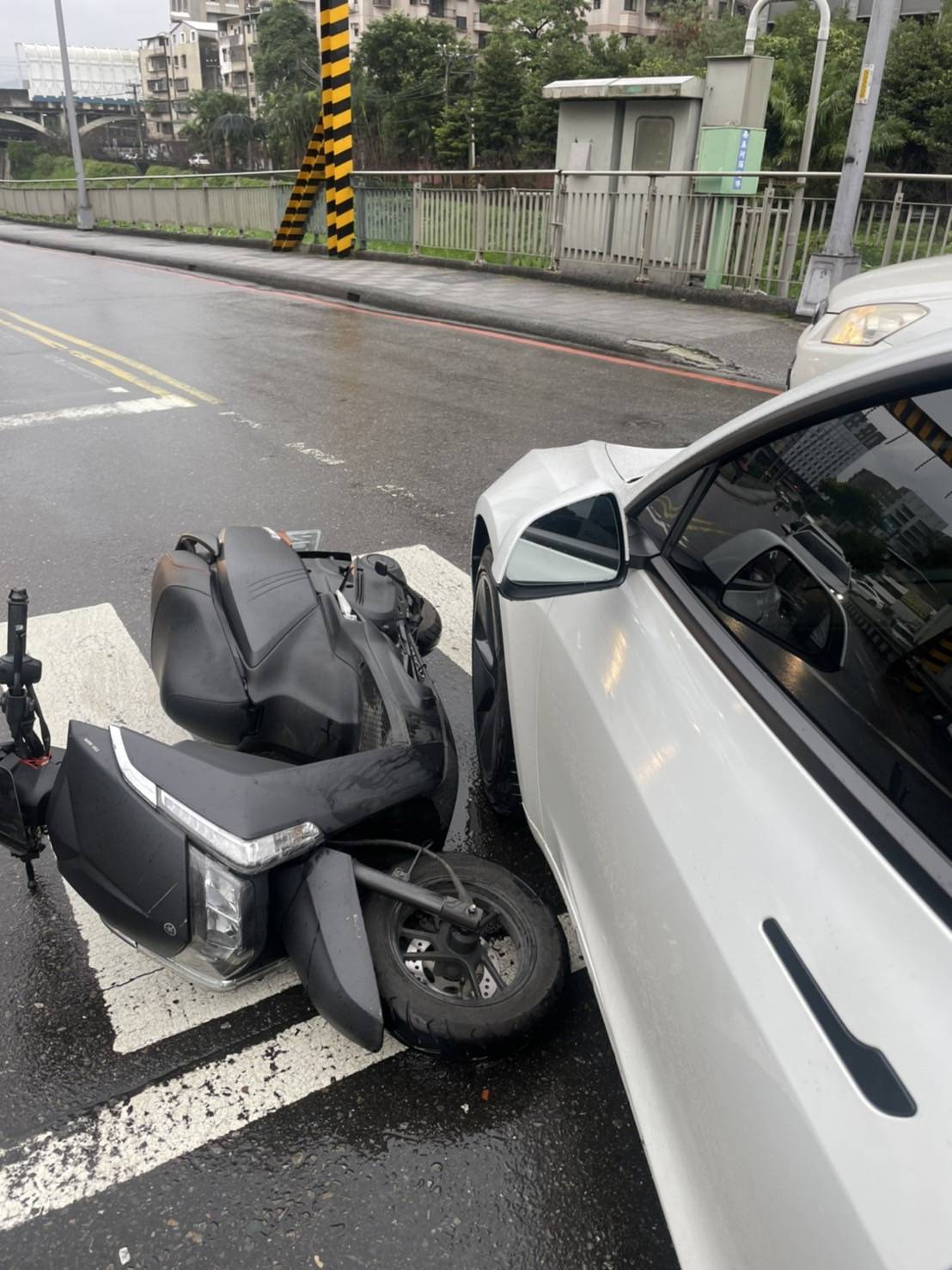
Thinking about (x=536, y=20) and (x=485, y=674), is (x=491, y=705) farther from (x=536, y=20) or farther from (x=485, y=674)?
(x=536, y=20)

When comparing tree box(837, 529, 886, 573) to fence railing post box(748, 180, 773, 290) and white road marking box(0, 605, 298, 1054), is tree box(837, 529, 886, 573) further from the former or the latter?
fence railing post box(748, 180, 773, 290)

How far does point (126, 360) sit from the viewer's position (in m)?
9.30

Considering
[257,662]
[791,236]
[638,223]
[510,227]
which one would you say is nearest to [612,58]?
[510,227]

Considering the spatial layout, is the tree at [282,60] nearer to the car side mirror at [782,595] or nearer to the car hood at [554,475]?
the car hood at [554,475]

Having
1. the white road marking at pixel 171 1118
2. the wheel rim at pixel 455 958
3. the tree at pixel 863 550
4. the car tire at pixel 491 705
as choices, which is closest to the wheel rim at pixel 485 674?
the car tire at pixel 491 705

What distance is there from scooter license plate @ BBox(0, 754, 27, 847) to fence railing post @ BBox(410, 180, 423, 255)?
1653 cm

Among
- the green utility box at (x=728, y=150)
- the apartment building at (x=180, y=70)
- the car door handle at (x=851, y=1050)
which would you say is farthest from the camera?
the apartment building at (x=180, y=70)

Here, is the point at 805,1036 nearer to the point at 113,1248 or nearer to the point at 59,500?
the point at 113,1248

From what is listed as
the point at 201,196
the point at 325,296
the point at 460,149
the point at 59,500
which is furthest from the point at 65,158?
the point at 59,500

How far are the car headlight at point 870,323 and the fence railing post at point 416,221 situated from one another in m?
13.0

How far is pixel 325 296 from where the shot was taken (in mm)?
14359

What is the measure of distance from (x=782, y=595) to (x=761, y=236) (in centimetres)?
1165

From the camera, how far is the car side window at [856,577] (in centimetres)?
126

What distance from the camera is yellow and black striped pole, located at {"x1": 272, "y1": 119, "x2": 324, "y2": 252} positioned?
1877 cm
